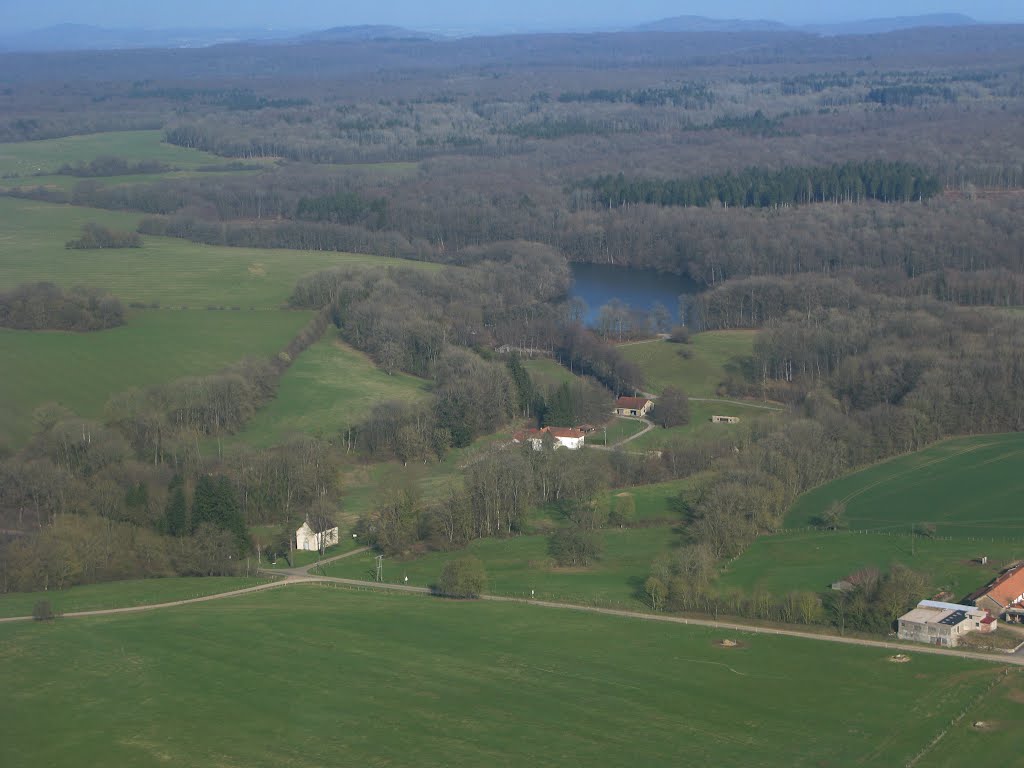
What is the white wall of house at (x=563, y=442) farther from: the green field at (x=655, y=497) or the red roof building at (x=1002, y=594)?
the red roof building at (x=1002, y=594)

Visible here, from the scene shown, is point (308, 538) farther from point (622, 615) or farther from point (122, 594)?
point (622, 615)

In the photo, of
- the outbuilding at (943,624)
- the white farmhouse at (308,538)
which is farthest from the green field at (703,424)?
the outbuilding at (943,624)

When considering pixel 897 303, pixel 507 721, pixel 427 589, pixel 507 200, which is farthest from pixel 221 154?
pixel 507 721

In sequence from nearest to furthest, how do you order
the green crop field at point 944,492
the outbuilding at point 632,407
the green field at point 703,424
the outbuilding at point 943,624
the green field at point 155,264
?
the outbuilding at point 943,624, the green crop field at point 944,492, the green field at point 703,424, the outbuilding at point 632,407, the green field at point 155,264

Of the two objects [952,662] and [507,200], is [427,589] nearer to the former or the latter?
[952,662]

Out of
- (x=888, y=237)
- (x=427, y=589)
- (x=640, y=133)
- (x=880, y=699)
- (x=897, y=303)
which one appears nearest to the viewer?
(x=880, y=699)

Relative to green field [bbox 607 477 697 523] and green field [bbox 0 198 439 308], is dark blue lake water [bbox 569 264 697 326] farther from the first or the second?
green field [bbox 607 477 697 523]
